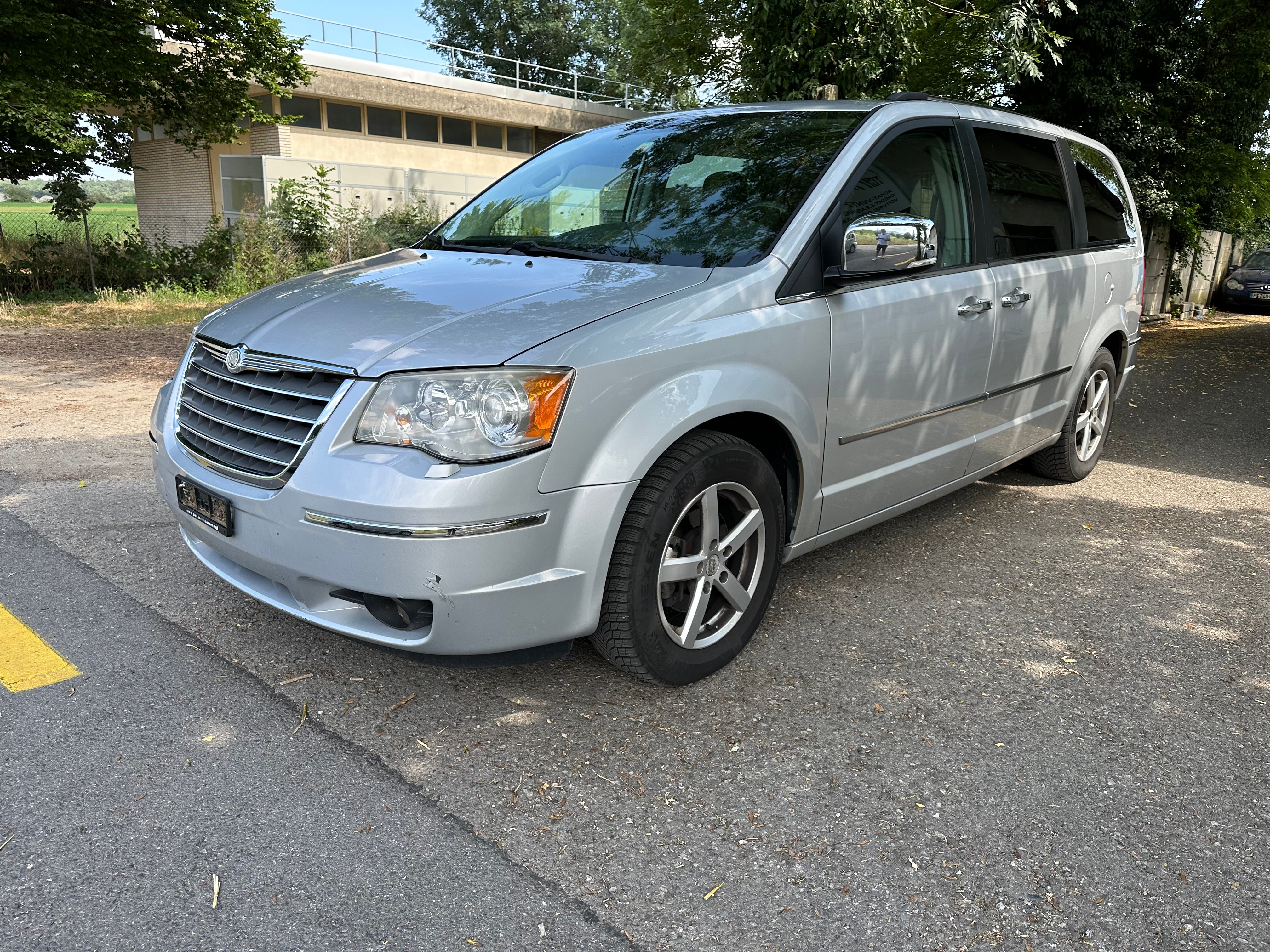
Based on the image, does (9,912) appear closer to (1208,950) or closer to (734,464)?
(734,464)

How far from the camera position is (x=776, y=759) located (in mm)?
2824

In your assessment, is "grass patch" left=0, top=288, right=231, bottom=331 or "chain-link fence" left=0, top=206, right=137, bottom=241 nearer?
"grass patch" left=0, top=288, right=231, bottom=331

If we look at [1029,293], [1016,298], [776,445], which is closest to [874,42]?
[1029,293]

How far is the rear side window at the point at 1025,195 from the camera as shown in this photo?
430cm

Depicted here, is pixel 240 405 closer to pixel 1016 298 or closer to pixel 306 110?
pixel 1016 298

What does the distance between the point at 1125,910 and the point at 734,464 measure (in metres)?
1.54

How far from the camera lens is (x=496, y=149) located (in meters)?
31.0

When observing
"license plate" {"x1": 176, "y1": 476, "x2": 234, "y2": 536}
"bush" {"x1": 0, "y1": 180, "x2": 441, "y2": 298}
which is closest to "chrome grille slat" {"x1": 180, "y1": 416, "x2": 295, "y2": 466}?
"license plate" {"x1": 176, "y1": 476, "x2": 234, "y2": 536}

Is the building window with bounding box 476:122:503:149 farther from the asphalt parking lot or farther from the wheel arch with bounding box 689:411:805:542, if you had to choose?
the wheel arch with bounding box 689:411:805:542

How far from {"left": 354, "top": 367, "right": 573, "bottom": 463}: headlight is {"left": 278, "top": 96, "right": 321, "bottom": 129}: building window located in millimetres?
25875

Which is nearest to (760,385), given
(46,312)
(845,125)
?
(845,125)

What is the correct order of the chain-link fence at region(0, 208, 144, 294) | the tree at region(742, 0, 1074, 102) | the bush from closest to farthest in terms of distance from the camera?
the tree at region(742, 0, 1074, 102) → the chain-link fence at region(0, 208, 144, 294) → the bush

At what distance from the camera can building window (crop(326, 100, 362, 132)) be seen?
2659cm

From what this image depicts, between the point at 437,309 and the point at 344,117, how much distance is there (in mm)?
26754
